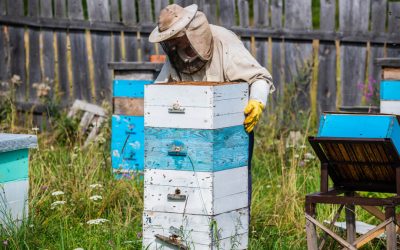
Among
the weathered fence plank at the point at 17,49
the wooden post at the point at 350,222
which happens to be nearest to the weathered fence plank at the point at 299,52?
the weathered fence plank at the point at 17,49

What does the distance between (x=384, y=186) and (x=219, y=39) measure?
144 cm

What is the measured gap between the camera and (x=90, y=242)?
5.82 metres

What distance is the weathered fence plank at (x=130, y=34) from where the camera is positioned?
33.3 ft

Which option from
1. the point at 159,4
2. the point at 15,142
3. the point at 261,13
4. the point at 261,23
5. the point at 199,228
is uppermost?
the point at 159,4

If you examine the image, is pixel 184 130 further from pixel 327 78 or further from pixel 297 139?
pixel 327 78

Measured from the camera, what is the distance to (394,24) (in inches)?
360

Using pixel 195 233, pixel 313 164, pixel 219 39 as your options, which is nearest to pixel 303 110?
pixel 313 164

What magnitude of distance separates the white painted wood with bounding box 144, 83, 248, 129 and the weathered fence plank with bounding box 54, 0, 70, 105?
17.3 feet

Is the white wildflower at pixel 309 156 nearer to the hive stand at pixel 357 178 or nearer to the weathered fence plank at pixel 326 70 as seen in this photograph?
the weathered fence plank at pixel 326 70

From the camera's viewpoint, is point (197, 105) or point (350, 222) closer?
point (197, 105)

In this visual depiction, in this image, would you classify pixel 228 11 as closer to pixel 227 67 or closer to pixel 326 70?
pixel 326 70

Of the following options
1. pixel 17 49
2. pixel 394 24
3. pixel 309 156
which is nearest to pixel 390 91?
pixel 309 156

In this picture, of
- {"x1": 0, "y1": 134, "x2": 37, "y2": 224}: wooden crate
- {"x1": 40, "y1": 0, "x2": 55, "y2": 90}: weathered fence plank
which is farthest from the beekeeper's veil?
{"x1": 40, "y1": 0, "x2": 55, "y2": 90}: weathered fence plank

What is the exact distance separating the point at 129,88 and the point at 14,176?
2.20 m
